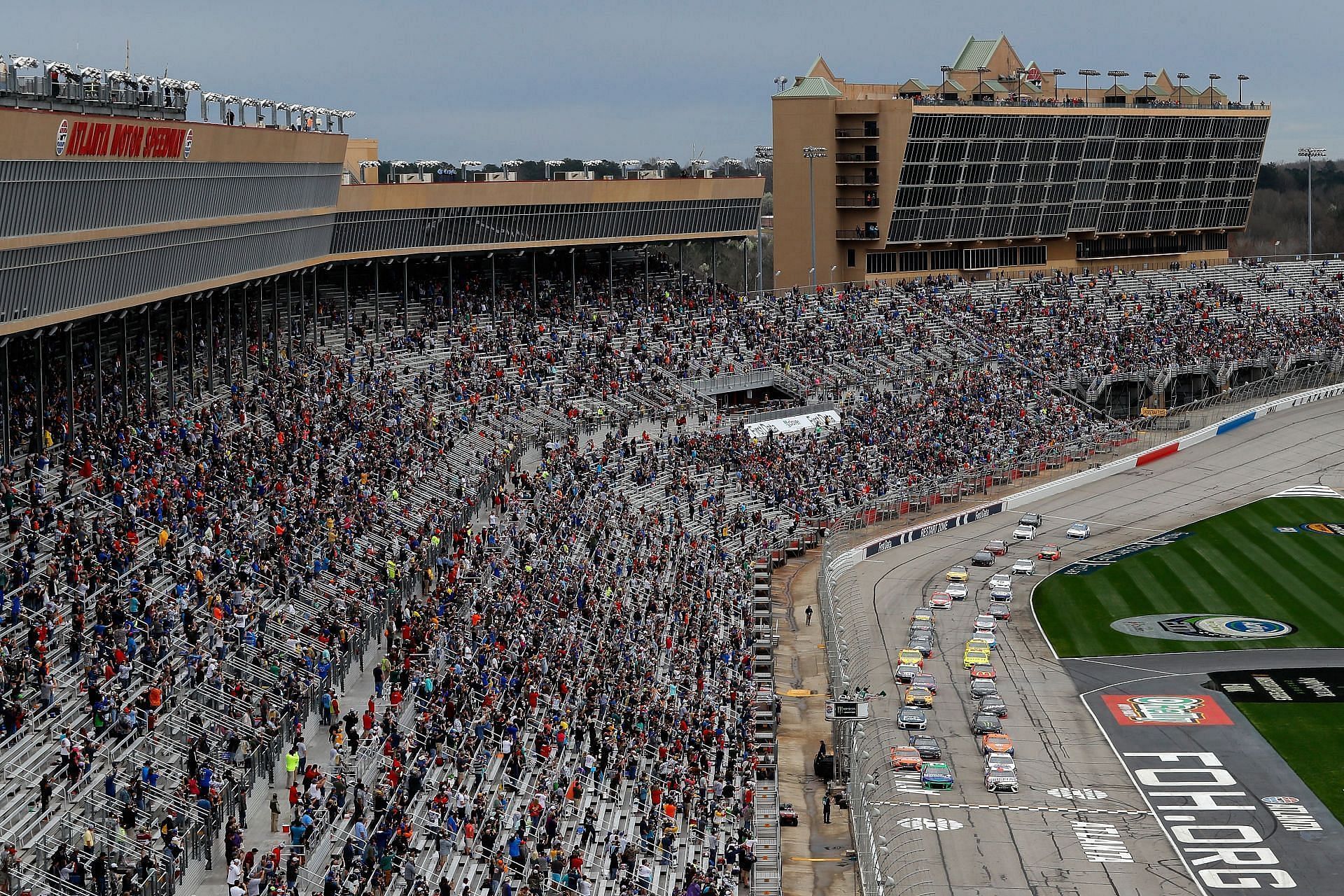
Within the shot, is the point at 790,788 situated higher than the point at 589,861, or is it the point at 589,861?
the point at 589,861

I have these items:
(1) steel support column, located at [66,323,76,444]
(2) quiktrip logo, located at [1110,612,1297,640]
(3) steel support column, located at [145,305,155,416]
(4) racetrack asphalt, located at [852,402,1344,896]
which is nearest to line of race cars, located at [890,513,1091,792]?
(4) racetrack asphalt, located at [852,402,1344,896]

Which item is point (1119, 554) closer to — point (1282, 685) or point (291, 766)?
point (1282, 685)

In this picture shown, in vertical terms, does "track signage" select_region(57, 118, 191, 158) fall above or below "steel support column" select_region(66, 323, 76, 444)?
above

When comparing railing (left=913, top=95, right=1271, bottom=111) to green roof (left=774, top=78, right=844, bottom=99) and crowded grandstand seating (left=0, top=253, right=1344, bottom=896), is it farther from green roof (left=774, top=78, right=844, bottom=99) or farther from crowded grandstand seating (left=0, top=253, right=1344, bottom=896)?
crowded grandstand seating (left=0, top=253, right=1344, bottom=896)

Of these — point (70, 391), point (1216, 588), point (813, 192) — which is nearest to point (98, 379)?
point (70, 391)

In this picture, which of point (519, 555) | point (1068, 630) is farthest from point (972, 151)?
point (519, 555)

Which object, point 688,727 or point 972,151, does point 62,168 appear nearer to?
point 688,727
